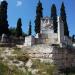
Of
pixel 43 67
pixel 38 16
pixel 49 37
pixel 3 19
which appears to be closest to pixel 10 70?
pixel 43 67

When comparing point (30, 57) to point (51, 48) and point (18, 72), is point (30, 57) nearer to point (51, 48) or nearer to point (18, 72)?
point (51, 48)

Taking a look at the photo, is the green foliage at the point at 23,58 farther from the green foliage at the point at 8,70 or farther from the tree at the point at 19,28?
the tree at the point at 19,28

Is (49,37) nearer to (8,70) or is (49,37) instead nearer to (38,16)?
(8,70)

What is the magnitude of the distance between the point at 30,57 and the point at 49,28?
11883mm

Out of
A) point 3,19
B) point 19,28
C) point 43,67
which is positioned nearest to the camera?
point 43,67

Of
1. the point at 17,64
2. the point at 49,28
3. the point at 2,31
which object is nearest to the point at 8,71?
the point at 17,64

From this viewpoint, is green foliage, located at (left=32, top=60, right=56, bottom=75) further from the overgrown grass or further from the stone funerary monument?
the stone funerary monument

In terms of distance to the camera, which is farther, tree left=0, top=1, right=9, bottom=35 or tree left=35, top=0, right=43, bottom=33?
tree left=35, top=0, right=43, bottom=33

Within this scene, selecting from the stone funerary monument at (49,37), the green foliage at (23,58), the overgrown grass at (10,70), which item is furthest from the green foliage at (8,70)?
the stone funerary monument at (49,37)

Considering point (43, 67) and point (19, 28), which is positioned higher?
point (19, 28)

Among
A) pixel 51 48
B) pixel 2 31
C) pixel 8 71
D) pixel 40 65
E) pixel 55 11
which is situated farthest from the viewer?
pixel 55 11

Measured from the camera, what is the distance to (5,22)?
4472 centimetres

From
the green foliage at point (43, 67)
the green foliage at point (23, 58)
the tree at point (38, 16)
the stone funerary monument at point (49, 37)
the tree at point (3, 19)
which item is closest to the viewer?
the green foliage at point (43, 67)

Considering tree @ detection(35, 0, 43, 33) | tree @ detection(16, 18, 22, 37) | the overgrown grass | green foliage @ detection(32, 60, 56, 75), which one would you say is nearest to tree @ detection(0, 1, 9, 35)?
tree @ detection(16, 18, 22, 37)
